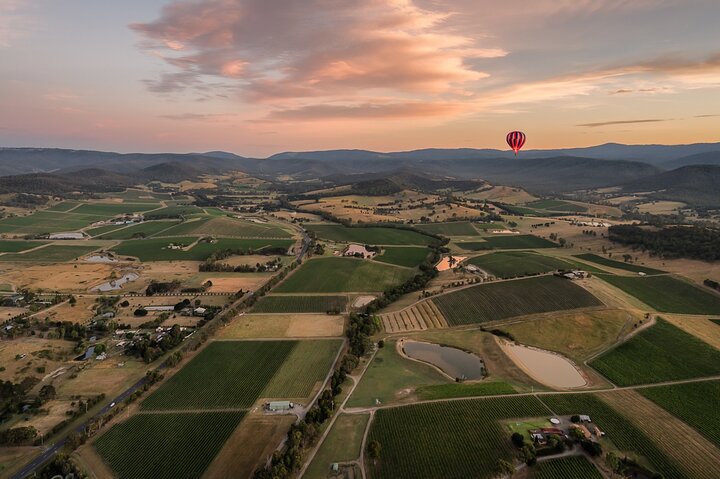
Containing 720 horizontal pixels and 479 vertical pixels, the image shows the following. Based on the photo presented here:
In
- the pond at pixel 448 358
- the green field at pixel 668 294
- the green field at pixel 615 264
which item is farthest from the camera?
the green field at pixel 615 264

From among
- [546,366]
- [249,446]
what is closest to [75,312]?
[249,446]

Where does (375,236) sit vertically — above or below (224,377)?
above

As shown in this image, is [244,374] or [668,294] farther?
A: [668,294]

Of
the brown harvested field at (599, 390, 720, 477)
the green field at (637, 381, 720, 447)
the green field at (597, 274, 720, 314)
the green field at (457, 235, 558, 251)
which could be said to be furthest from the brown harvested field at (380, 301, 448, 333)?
the green field at (457, 235, 558, 251)

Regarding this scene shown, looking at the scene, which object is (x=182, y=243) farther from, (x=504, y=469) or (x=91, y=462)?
(x=504, y=469)

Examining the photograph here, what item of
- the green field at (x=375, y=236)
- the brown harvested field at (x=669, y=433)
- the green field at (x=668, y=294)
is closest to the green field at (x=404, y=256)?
the green field at (x=375, y=236)

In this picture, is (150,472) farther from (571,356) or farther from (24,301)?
(24,301)

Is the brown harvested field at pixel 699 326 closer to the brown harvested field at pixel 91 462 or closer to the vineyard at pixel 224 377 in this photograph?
the vineyard at pixel 224 377
